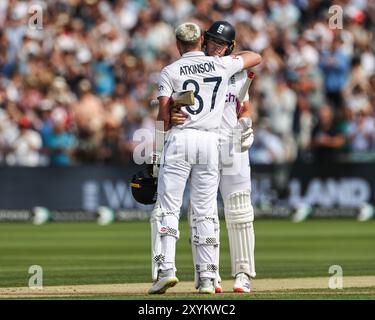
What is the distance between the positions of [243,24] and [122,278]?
14384mm

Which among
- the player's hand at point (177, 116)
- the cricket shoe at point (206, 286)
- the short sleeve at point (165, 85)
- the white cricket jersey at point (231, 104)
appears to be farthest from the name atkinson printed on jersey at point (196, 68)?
the cricket shoe at point (206, 286)

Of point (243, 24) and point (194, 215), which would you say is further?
point (243, 24)

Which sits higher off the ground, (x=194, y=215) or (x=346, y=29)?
(x=346, y=29)

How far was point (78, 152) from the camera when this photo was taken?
1024 inches

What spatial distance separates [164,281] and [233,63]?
2121 mm

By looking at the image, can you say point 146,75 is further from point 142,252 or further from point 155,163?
point 155,163

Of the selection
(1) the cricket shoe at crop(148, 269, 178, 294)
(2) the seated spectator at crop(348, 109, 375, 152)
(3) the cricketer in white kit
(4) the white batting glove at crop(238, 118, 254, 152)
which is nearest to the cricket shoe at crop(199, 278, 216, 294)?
(3) the cricketer in white kit

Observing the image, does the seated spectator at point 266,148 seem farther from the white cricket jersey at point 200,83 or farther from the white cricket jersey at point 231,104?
the white cricket jersey at point 200,83

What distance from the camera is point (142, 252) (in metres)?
18.7

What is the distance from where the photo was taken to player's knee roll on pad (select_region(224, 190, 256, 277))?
1216 cm

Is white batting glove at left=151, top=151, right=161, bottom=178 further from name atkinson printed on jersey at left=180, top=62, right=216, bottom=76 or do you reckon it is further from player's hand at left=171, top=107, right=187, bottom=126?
name atkinson printed on jersey at left=180, top=62, right=216, bottom=76
